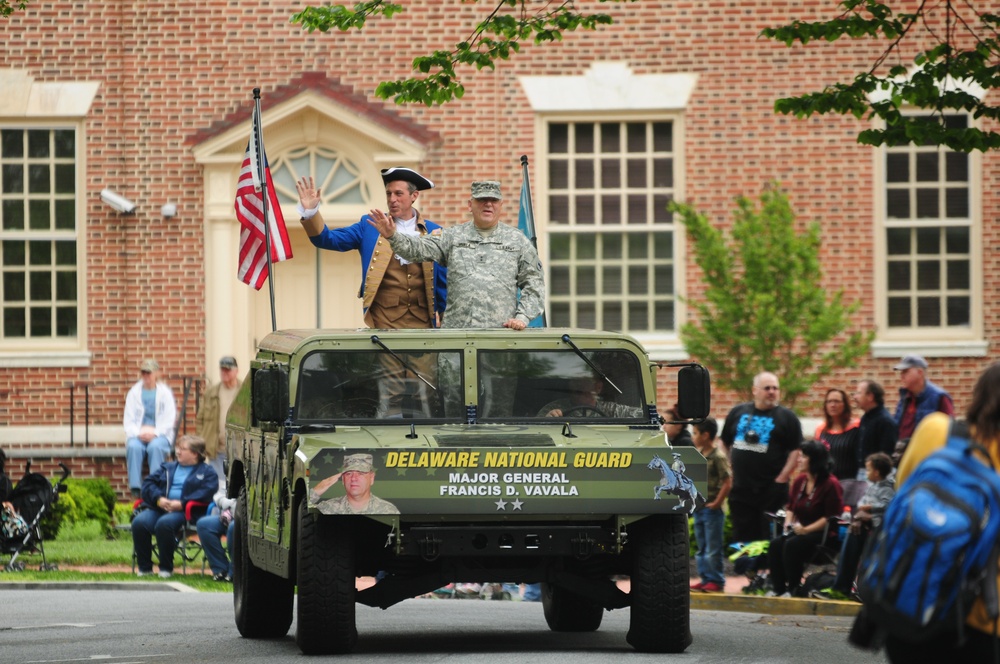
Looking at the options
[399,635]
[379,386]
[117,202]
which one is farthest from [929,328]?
[379,386]

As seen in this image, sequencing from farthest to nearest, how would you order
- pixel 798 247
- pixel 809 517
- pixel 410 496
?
pixel 798 247 < pixel 809 517 < pixel 410 496

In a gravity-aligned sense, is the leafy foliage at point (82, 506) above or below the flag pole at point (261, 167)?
below

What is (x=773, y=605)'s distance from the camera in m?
13.9

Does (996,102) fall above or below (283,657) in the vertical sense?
above

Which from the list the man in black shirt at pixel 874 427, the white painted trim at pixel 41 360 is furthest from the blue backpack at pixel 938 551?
the white painted trim at pixel 41 360

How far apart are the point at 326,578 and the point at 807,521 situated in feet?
18.4

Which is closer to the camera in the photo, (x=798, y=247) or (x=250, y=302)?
(x=798, y=247)

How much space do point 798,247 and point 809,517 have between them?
6.43 meters

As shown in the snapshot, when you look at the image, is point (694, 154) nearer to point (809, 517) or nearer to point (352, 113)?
point (352, 113)

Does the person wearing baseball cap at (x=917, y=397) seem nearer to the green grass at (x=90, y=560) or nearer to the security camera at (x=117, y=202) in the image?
the green grass at (x=90, y=560)

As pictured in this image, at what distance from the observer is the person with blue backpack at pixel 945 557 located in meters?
4.97

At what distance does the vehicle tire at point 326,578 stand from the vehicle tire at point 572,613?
93.1 inches

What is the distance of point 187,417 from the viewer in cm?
2139

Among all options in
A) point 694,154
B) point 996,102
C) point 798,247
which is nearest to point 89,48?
point 694,154
